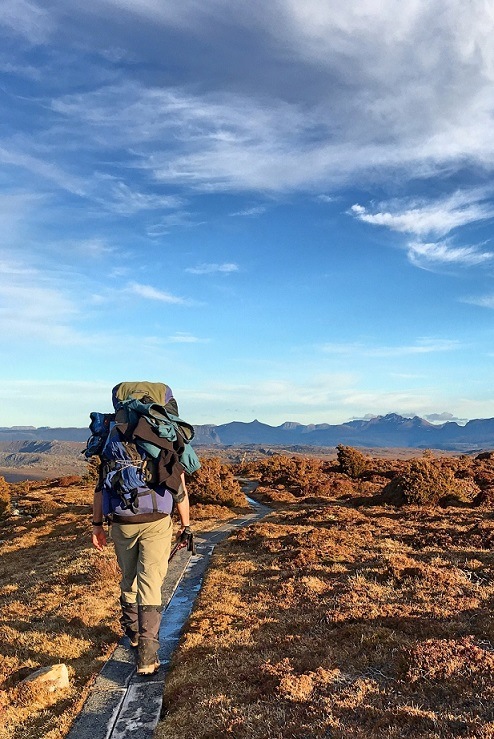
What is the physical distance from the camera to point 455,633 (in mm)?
7340

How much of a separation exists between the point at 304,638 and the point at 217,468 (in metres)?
24.6

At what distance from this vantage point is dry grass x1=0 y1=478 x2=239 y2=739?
6172 millimetres

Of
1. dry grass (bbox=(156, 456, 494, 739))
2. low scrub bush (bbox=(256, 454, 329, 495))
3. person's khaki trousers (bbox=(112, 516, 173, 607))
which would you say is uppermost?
person's khaki trousers (bbox=(112, 516, 173, 607))

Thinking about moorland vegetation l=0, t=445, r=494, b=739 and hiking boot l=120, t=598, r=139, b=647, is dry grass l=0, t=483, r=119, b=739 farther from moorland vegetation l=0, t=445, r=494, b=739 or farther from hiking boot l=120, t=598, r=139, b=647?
hiking boot l=120, t=598, r=139, b=647

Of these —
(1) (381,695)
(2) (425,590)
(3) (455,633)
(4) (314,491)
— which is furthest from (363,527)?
(4) (314,491)

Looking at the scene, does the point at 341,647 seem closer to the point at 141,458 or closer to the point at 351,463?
the point at 141,458

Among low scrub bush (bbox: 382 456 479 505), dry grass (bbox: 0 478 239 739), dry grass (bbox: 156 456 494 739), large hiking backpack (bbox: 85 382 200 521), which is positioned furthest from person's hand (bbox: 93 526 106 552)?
low scrub bush (bbox: 382 456 479 505)

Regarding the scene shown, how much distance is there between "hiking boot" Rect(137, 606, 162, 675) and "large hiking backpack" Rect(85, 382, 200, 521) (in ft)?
4.17

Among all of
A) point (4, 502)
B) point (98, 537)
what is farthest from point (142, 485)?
point (4, 502)

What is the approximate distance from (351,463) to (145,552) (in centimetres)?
4277

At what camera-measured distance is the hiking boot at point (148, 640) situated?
6.54 metres

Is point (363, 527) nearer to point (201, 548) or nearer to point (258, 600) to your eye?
point (201, 548)

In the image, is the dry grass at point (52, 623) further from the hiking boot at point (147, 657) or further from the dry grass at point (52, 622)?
the hiking boot at point (147, 657)

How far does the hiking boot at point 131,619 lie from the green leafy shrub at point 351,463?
40.8m
